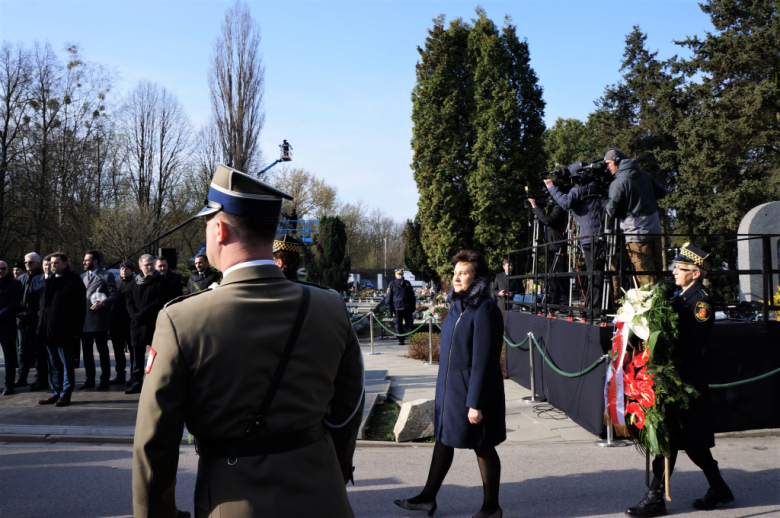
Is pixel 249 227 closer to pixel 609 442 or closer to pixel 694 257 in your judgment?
pixel 694 257

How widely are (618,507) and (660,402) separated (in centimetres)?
99

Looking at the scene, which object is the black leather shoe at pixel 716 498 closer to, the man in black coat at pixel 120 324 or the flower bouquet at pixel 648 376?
the flower bouquet at pixel 648 376

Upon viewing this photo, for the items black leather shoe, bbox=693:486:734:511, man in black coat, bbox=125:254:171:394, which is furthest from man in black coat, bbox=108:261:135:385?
black leather shoe, bbox=693:486:734:511

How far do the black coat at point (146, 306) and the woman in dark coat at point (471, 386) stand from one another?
5632mm

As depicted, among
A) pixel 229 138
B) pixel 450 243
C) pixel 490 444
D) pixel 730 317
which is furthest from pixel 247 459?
pixel 229 138

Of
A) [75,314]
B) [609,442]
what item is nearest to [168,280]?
[75,314]

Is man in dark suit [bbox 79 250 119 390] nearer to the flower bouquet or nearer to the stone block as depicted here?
the stone block

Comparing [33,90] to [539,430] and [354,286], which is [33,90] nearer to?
[354,286]

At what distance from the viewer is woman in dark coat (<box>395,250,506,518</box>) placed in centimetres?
430

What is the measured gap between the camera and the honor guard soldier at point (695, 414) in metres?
4.61

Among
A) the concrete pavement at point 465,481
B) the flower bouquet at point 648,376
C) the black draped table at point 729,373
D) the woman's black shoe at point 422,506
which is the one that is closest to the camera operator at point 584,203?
the black draped table at point 729,373

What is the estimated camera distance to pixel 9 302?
9016 millimetres

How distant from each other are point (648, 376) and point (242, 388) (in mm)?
3803

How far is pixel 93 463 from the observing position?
5.89 metres
